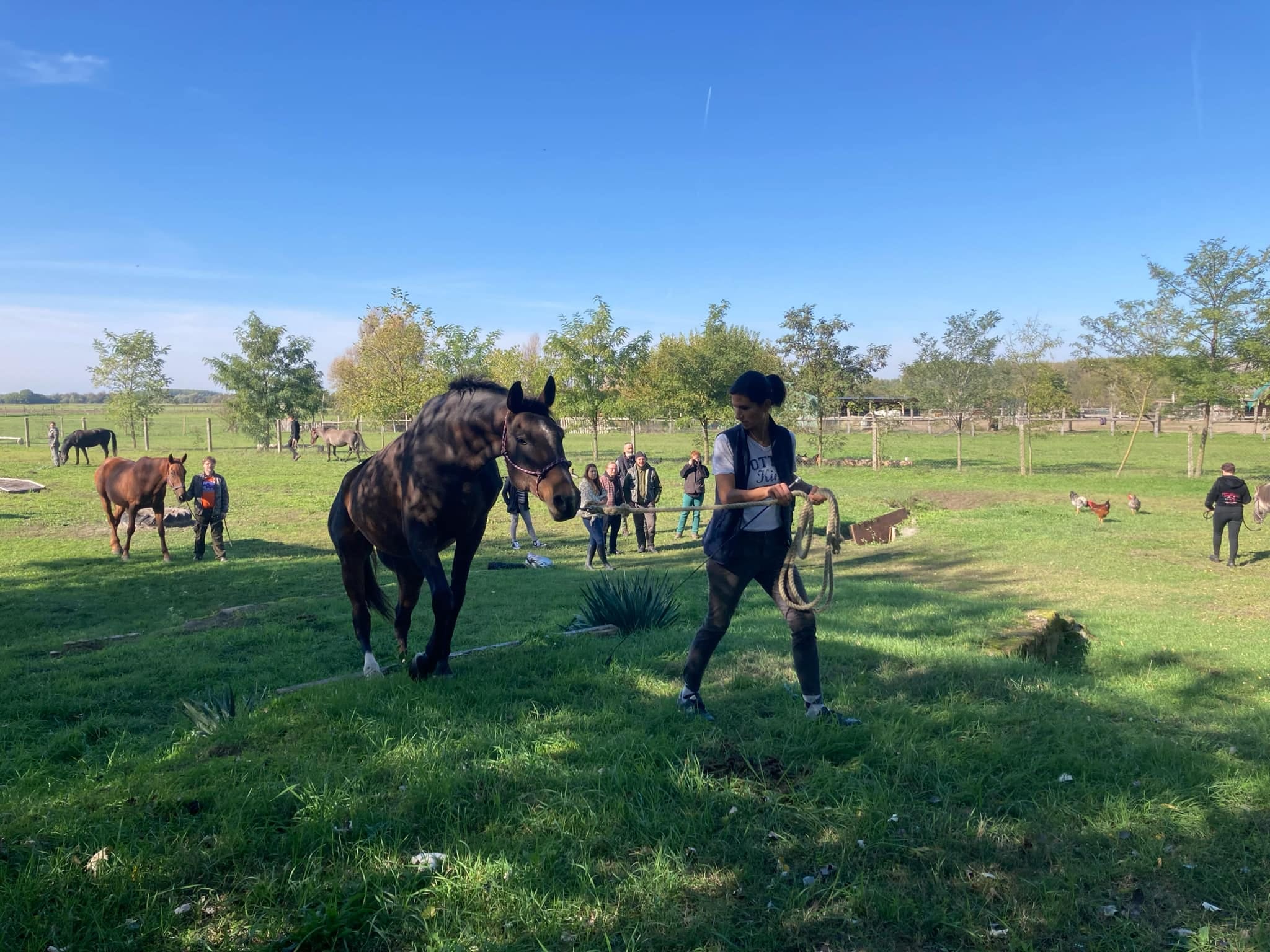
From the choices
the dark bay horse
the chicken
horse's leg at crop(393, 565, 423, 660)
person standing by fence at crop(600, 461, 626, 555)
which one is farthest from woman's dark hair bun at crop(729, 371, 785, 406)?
the dark bay horse

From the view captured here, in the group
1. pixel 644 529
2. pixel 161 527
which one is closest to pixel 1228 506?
pixel 644 529

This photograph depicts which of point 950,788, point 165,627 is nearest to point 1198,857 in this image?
point 950,788

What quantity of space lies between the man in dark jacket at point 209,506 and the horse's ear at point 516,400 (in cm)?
1071

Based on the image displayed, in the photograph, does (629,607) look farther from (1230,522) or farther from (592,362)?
(592,362)

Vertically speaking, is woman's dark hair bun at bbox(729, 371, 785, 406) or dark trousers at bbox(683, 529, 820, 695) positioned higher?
woman's dark hair bun at bbox(729, 371, 785, 406)

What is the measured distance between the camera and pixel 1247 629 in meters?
8.88

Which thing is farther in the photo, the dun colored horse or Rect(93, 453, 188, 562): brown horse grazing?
the dun colored horse

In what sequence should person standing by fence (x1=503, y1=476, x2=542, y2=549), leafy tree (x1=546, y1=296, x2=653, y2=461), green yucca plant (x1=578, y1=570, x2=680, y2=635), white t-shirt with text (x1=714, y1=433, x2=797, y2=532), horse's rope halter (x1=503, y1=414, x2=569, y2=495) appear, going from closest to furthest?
white t-shirt with text (x1=714, y1=433, x2=797, y2=532) < horse's rope halter (x1=503, y1=414, x2=569, y2=495) < green yucca plant (x1=578, y1=570, x2=680, y2=635) < person standing by fence (x1=503, y1=476, x2=542, y2=549) < leafy tree (x1=546, y1=296, x2=653, y2=461)

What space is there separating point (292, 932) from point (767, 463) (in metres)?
3.12

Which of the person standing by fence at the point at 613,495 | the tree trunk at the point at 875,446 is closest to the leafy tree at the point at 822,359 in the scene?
the tree trunk at the point at 875,446

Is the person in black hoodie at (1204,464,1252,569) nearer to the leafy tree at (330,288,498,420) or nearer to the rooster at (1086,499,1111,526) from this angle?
the rooster at (1086,499,1111,526)

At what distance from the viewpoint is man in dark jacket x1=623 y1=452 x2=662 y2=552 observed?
15.3 meters

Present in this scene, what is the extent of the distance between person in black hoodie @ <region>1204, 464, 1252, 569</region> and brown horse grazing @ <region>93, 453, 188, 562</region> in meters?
17.8

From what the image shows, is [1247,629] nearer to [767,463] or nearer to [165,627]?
[767,463]
